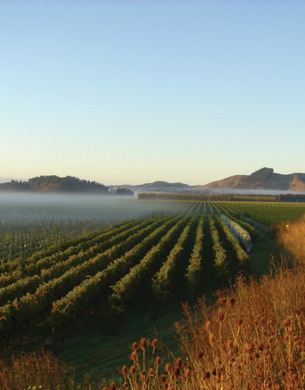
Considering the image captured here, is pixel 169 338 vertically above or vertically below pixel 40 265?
below

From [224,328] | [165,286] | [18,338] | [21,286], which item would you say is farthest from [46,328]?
[224,328]

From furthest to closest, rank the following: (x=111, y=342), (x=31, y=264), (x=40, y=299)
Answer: (x=31, y=264) → (x=40, y=299) → (x=111, y=342)

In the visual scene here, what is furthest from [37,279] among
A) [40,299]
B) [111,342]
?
[111,342]

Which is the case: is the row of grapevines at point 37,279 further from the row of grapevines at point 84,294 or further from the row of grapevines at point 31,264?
the row of grapevines at point 84,294

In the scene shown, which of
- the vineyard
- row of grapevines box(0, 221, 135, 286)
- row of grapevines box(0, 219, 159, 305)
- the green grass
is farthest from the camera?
row of grapevines box(0, 221, 135, 286)

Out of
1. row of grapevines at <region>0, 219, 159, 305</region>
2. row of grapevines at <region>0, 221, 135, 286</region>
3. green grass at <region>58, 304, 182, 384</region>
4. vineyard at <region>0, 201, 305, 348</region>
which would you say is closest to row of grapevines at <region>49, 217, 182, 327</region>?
vineyard at <region>0, 201, 305, 348</region>

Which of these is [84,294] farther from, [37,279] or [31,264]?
[31,264]

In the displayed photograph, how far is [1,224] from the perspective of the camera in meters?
49.5

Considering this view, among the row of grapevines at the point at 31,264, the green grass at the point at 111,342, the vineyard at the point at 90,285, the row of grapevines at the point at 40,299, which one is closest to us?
the green grass at the point at 111,342

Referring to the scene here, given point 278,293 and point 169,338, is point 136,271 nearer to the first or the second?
point 169,338

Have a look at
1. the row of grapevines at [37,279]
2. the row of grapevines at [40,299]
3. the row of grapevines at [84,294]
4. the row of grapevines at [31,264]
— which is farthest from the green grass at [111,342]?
the row of grapevines at [31,264]

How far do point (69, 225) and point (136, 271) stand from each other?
3371cm

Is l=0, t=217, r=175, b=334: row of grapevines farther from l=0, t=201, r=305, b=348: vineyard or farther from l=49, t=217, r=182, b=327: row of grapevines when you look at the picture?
l=49, t=217, r=182, b=327: row of grapevines

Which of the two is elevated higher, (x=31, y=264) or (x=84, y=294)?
(x=31, y=264)
